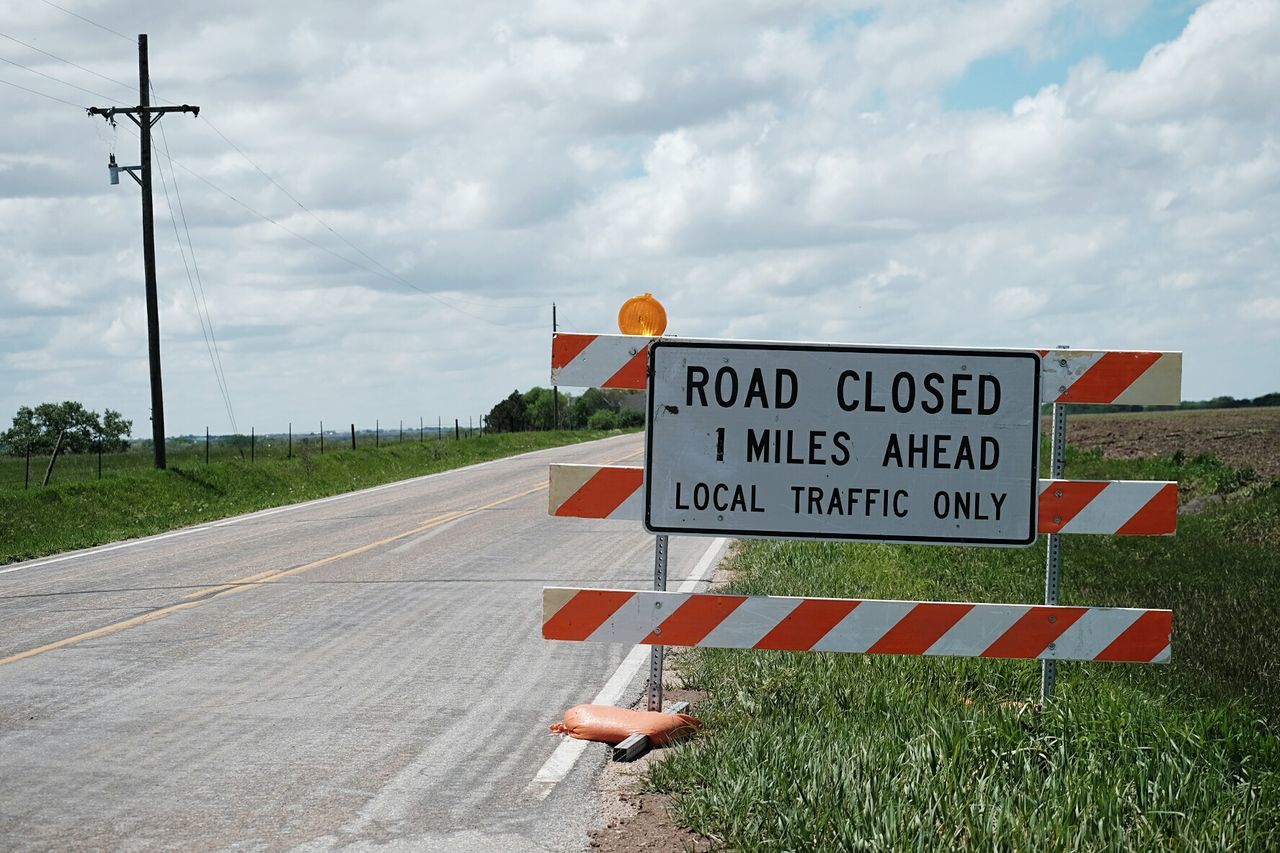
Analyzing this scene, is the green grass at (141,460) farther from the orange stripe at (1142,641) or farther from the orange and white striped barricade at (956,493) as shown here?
the orange stripe at (1142,641)

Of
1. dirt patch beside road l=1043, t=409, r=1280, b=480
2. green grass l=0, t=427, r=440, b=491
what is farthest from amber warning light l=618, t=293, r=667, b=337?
green grass l=0, t=427, r=440, b=491

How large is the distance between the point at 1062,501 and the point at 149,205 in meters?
27.6

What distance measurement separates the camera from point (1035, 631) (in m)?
5.56

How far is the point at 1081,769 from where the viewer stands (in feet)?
16.0

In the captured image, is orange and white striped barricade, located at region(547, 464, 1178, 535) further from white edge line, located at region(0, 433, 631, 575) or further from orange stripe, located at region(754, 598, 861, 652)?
white edge line, located at region(0, 433, 631, 575)

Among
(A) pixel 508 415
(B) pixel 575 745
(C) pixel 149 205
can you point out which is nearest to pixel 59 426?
(A) pixel 508 415

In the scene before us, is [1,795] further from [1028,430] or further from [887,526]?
[1028,430]

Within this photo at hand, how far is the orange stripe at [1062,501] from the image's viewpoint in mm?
5570

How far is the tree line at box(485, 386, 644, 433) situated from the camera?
83812mm

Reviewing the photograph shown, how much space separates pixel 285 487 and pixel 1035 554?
2061cm

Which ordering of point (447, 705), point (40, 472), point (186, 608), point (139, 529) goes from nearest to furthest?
point (447, 705), point (186, 608), point (139, 529), point (40, 472)

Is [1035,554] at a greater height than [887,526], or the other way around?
[887,526]

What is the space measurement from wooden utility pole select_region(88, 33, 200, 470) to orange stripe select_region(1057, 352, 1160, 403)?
85.3 feet

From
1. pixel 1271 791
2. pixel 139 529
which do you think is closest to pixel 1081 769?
pixel 1271 791
